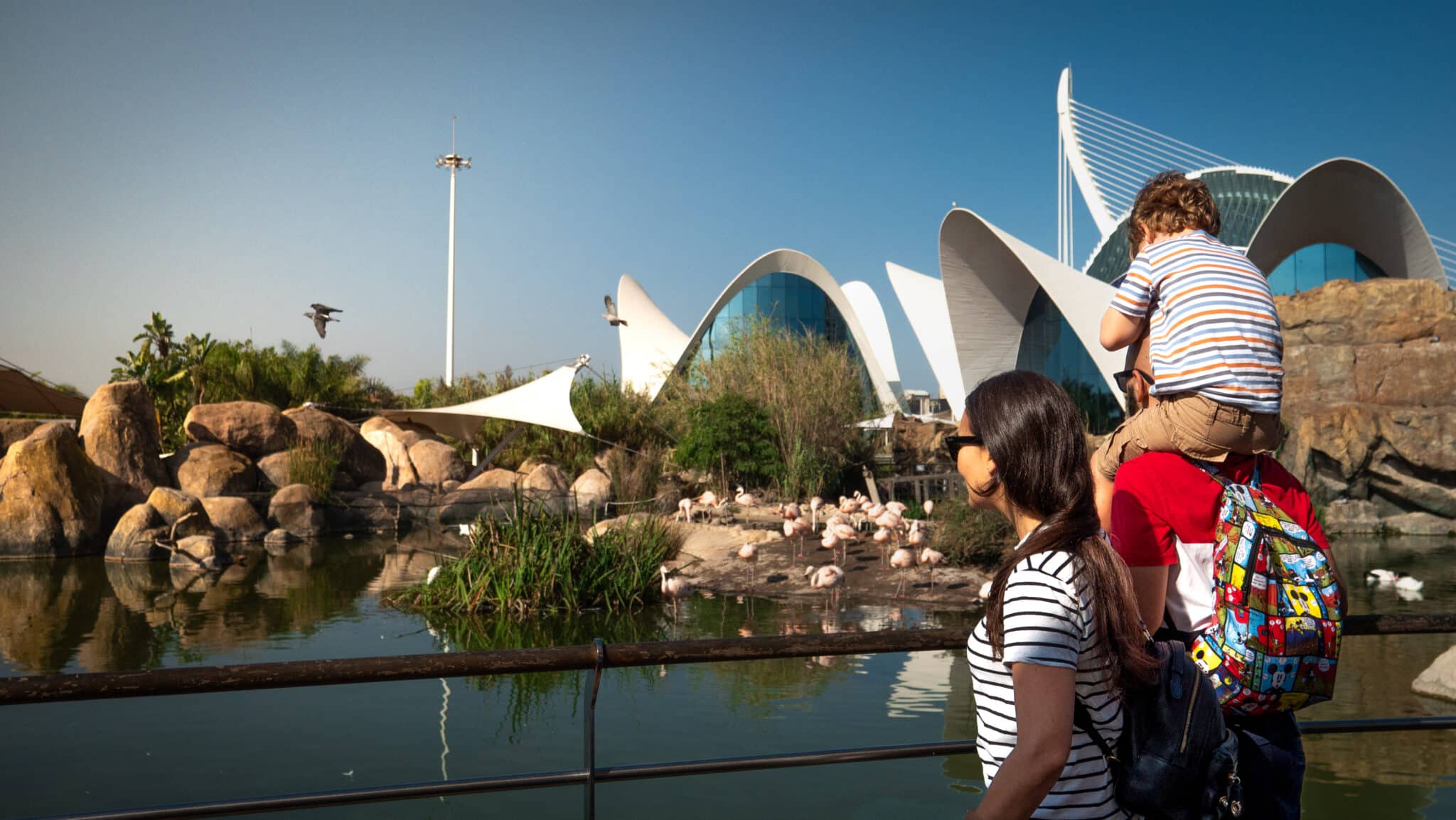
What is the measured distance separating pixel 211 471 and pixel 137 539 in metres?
3.53

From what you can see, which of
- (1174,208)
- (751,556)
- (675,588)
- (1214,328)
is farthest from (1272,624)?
(751,556)

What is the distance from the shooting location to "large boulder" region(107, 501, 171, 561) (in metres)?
11.7

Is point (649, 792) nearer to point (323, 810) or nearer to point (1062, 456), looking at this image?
point (323, 810)

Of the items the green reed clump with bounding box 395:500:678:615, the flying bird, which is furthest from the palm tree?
the green reed clump with bounding box 395:500:678:615

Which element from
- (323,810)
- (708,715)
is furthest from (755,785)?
(323,810)

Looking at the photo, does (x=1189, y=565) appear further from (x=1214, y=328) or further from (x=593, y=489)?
(x=593, y=489)

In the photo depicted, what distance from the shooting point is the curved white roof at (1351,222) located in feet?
82.5

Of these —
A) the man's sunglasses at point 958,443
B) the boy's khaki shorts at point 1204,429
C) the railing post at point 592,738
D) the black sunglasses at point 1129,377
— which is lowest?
the railing post at point 592,738

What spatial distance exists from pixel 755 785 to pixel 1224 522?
3846 mm

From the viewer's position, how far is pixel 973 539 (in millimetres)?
10281

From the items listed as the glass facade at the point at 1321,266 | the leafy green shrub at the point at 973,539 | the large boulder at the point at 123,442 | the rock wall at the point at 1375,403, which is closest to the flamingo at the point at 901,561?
the leafy green shrub at the point at 973,539

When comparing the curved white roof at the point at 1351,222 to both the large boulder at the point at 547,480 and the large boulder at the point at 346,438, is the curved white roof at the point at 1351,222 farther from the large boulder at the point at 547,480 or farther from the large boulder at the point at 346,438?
the large boulder at the point at 346,438

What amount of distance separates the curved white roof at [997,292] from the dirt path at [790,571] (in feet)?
48.0

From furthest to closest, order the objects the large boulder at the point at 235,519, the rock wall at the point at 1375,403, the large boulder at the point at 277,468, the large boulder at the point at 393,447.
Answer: the large boulder at the point at 393,447, the large boulder at the point at 277,468, the rock wall at the point at 1375,403, the large boulder at the point at 235,519
